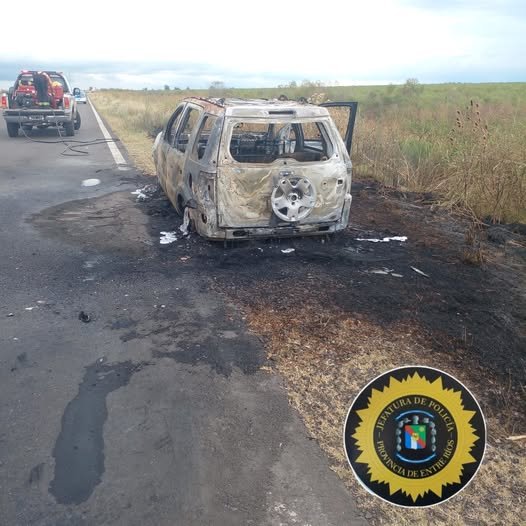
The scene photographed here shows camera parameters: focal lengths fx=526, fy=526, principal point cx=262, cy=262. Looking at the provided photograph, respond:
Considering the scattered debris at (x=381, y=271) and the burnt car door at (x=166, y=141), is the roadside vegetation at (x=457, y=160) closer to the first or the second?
the scattered debris at (x=381, y=271)

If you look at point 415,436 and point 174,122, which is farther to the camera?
point 174,122

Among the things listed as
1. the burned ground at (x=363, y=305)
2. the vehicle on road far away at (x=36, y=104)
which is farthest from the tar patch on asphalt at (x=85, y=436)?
the vehicle on road far away at (x=36, y=104)

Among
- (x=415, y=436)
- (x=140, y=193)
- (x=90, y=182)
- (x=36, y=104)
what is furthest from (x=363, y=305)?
(x=36, y=104)

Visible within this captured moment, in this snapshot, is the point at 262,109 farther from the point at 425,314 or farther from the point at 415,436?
the point at 415,436

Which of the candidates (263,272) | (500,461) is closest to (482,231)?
(263,272)

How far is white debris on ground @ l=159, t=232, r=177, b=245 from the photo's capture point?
6527 mm

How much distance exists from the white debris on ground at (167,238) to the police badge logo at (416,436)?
220 inches

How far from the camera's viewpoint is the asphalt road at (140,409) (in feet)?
8.28

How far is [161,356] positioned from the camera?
3.85 meters

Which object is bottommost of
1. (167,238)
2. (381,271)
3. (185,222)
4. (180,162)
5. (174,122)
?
(167,238)

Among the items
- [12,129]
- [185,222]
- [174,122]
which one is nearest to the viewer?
[185,222]

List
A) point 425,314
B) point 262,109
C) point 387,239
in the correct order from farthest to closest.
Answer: point 387,239 < point 262,109 < point 425,314

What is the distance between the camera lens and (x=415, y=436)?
106 cm

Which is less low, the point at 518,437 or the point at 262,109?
the point at 262,109
